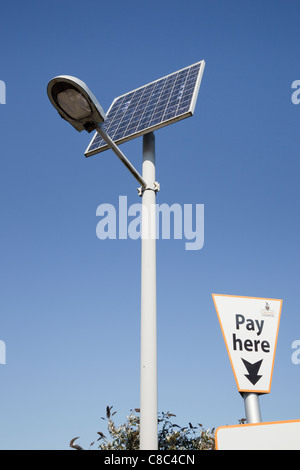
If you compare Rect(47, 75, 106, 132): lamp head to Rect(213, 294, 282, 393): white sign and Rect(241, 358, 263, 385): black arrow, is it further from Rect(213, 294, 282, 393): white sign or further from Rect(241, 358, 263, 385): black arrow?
Rect(241, 358, 263, 385): black arrow

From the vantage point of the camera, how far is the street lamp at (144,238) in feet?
10.8

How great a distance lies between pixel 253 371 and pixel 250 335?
0.78 feet

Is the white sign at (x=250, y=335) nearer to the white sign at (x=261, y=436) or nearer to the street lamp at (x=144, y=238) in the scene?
the white sign at (x=261, y=436)

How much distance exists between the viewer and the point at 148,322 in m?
3.64

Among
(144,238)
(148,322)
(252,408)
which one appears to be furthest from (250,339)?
(144,238)

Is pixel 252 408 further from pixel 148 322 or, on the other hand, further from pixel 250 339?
pixel 148 322

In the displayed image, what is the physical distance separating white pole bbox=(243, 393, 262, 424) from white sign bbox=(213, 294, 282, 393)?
0.15 ft

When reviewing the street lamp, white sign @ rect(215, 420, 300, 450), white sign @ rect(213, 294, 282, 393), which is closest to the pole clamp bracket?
the street lamp

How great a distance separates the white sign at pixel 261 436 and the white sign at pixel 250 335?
41 centimetres

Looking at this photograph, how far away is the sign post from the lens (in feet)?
8.74

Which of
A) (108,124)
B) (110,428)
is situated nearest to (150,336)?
(108,124)

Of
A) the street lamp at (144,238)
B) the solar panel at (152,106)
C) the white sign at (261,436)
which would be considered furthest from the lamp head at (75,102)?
the white sign at (261,436)

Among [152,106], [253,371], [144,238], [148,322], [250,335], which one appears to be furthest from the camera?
[152,106]

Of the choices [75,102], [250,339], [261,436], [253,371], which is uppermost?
[75,102]
